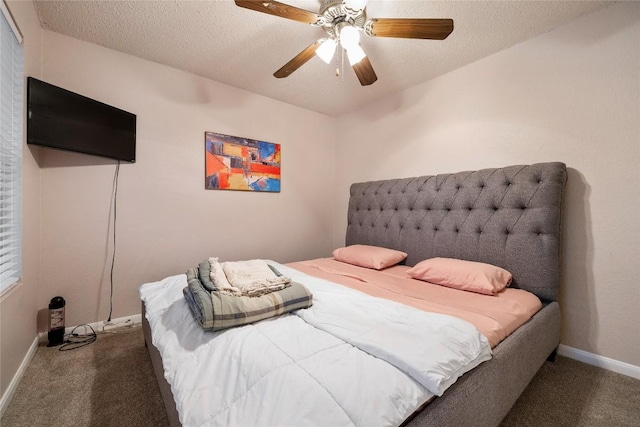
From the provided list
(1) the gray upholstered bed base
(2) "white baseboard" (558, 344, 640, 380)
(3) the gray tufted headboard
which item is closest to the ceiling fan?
(3) the gray tufted headboard

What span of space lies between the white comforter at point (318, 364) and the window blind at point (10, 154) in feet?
3.47

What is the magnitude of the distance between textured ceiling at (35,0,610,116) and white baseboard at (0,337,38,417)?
2.18 meters

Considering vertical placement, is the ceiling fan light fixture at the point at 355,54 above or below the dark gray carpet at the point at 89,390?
above

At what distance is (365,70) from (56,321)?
2.78 meters

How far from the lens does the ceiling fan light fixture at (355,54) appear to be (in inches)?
60.7

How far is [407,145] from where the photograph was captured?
8.68ft

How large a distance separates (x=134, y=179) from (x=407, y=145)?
2.52 metres

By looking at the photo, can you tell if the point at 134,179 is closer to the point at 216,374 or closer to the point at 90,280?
the point at 90,280

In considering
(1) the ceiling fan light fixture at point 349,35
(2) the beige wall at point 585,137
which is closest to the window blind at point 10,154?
(1) the ceiling fan light fixture at point 349,35

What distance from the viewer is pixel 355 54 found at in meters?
1.60

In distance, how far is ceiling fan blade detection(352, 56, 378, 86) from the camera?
5.63ft

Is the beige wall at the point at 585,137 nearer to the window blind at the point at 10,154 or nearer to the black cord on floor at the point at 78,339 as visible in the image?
the window blind at the point at 10,154

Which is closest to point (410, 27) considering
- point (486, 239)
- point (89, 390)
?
point (486, 239)

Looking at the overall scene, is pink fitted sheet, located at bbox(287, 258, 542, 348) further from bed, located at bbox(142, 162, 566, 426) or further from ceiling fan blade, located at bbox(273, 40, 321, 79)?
ceiling fan blade, located at bbox(273, 40, 321, 79)
